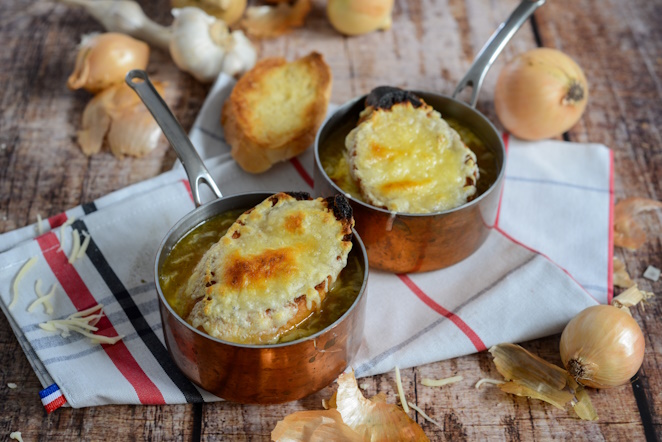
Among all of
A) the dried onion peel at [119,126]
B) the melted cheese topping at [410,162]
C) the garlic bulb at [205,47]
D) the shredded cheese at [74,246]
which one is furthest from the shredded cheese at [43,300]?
the garlic bulb at [205,47]

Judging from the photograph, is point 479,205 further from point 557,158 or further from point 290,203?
point 557,158

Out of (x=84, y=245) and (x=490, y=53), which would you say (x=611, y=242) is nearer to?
(x=490, y=53)

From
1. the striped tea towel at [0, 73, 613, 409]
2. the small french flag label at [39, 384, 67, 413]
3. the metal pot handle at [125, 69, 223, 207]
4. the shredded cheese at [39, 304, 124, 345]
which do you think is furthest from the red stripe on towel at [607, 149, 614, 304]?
the small french flag label at [39, 384, 67, 413]

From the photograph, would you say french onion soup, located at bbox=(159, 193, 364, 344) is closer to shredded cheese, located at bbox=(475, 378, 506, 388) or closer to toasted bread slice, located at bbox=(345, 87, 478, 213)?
toasted bread slice, located at bbox=(345, 87, 478, 213)

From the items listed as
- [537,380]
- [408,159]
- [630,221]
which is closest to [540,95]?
[630,221]

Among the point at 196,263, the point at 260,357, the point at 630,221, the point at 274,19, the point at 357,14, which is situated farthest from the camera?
the point at 274,19

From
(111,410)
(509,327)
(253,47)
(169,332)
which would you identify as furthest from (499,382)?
(253,47)
